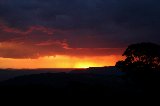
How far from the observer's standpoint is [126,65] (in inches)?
2849

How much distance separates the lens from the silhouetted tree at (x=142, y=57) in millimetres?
69750

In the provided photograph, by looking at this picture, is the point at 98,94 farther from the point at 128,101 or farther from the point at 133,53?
the point at 133,53

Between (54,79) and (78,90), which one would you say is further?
(54,79)

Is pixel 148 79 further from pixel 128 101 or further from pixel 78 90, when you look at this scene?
pixel 78 90

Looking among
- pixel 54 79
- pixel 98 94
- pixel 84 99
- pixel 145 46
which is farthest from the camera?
pixel 54 79

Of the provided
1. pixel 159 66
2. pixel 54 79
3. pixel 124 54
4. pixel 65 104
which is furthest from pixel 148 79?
pixel 54 79

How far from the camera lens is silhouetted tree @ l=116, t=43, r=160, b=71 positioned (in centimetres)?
6975

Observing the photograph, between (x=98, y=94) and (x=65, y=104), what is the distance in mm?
11808

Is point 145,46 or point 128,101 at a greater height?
point 145,46

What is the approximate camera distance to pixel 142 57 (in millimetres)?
70688

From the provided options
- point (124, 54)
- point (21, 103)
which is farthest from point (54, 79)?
point (21, 103)

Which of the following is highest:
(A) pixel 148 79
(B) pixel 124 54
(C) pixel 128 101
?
(B) pixel 124 54

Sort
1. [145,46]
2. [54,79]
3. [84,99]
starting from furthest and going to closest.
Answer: [54,79]
[145,46]
[84,99]

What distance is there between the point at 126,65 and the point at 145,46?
6.46 metres
